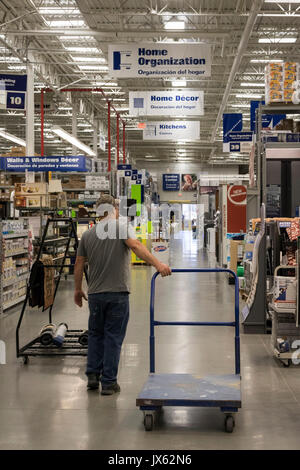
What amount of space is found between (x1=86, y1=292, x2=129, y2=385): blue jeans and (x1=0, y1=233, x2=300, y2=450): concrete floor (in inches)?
10.4

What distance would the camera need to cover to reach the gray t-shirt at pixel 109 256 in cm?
465

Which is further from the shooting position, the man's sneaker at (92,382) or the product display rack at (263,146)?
the product display rack at (263,146)

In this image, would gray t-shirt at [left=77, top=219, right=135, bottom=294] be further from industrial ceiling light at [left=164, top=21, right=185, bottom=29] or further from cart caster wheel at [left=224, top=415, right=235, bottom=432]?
industrial ceiling light at [left=164, top=21, right=185, bottom=29]

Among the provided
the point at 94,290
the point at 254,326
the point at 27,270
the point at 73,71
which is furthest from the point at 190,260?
the point at 94,290

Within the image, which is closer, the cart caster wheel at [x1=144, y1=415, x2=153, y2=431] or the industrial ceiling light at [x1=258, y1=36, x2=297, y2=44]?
the cart caster wheel at [x1=144, y1=415, x2=153, y2=431]

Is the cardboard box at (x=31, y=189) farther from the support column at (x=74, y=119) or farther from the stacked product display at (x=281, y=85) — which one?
the support column at (x=74, y=119)

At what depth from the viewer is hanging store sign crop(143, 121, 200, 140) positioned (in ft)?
54.2

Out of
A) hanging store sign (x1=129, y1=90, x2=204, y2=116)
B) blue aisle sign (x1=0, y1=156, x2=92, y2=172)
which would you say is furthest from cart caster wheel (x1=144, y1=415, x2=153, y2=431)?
blue aisle sign (x1=0, y1=156, x2=92, y2=172)

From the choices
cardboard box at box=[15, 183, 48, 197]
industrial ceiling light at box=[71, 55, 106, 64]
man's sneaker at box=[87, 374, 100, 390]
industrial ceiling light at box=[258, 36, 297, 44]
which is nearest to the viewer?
man's sneaker at box=[87, 374, 100, 390]

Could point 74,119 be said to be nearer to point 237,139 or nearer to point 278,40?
point 237,139

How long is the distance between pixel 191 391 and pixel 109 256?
129 centimetres

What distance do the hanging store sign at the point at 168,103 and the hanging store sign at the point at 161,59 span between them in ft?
8.54

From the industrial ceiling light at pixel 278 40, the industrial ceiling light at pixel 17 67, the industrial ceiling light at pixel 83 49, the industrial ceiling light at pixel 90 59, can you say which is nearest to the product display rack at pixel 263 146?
the industrial ceiling light at pixel 278 40

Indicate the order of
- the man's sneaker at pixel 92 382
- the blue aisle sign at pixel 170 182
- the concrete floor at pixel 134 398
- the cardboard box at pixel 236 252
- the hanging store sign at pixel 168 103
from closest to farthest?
the concrete floor at pixel 134 398 < the man's sneaker at pixel 92 382 < the cardboard box at pixel 236 252 < the hanging store sign at pixel 168 103 < the blue aisle sign at pixel 170 182
